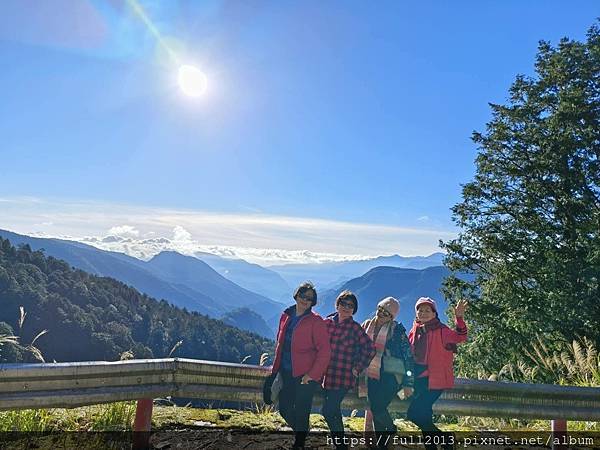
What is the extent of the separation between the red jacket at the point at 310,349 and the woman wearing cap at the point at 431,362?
1.05m

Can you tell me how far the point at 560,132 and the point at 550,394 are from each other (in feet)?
50.4

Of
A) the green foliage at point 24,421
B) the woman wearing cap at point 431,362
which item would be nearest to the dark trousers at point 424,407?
the woman wearing cap at point 431,362

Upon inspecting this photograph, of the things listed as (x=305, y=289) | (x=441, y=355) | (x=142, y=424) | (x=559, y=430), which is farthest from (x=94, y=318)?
(x=559, y=430)

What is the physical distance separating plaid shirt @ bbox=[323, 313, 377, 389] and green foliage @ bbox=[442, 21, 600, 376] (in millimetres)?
12461

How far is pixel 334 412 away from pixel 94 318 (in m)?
109

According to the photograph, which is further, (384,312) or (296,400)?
(384,312)

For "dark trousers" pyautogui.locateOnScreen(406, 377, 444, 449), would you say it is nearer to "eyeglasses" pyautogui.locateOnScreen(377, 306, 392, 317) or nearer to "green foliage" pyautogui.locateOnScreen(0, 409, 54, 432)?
"eyeglasses" pyautogui.locateOnScreen(377, 306, 392, 317)

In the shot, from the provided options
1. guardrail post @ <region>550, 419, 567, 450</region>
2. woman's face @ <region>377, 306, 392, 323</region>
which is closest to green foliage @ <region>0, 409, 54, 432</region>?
woman's face @ <region>377, 306, 392, 323</region>

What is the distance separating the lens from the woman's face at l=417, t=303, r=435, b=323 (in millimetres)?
5188

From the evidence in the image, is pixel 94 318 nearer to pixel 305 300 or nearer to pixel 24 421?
pixel 24 421

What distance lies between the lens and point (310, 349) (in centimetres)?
498

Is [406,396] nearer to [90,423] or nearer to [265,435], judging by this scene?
[265,435]

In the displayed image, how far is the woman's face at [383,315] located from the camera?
524 centimetres

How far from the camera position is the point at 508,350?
18.1 m
